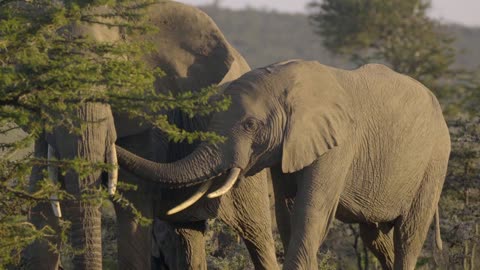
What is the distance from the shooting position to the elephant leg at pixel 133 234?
8.42 meters

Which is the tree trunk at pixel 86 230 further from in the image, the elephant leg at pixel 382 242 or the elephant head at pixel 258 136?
the elephant leg at pixel 382 242

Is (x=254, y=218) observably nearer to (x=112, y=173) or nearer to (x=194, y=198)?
(x=194, y=198)

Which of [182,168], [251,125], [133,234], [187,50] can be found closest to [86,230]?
[133,234]

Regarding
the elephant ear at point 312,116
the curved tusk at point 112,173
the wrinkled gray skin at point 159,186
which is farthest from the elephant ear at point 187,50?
the curved tusk at point 112,173

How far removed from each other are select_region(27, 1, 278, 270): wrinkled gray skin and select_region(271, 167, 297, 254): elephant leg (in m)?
0.27

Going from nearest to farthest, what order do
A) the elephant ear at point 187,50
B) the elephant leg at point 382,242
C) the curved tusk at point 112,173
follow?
the curved tusk at point 112,173
the elephant ear at point 187,50
the elephant leg at point 382,242

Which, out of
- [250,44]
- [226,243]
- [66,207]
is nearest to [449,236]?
[226,243]

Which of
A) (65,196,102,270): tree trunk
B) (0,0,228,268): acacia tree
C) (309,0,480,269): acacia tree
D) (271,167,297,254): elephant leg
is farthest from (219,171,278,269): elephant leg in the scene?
(309,0,480,269): acacia tree

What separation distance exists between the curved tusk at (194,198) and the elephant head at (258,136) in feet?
0.09

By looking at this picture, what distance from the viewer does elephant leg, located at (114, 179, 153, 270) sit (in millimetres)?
8422

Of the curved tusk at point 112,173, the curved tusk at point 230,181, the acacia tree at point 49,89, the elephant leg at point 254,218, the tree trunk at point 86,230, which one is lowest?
the elephant leg at point 254,218

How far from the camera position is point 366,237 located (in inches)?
379

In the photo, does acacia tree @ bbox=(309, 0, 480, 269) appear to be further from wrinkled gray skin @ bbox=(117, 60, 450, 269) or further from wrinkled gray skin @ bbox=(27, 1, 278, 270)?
wrinkled gray skin @ bbox=(27, 1, 278, 270)

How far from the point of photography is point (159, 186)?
8.46 meters
